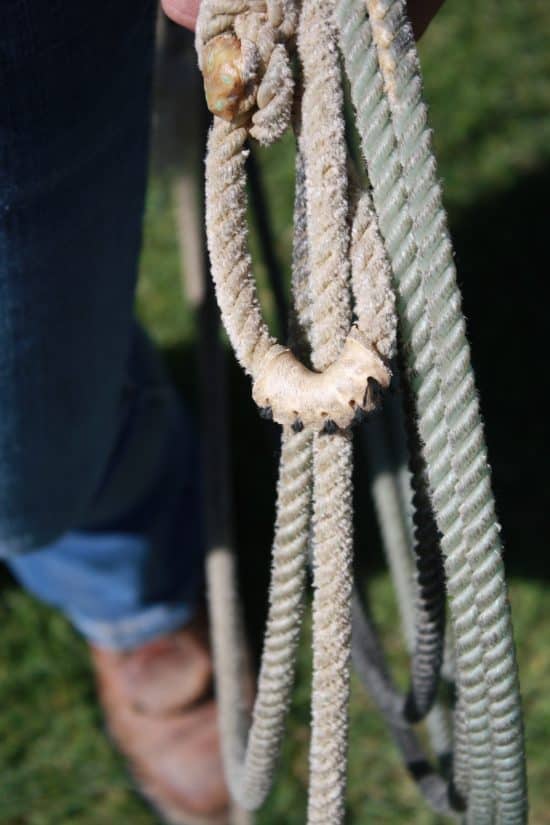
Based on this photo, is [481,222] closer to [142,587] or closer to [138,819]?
[142,587]

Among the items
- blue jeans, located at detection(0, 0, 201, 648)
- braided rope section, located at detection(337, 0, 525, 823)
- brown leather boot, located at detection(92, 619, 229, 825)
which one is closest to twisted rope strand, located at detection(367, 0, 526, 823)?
braided rope section, located at detection(337, 0, 525, 823)

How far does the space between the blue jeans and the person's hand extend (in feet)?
0.19

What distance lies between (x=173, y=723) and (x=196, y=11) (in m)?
0.90

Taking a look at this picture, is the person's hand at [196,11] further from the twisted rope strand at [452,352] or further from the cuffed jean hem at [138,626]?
the cuffed jean hem at [138,626]

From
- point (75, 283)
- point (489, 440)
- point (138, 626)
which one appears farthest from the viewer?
→ point (489, 440)

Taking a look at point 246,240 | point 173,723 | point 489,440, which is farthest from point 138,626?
point 246,240

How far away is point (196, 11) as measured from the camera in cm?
56

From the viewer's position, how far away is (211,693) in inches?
49.9

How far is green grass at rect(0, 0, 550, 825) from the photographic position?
1.26 m

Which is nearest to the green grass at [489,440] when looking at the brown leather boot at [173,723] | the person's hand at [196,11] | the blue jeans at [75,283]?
the brown leather boot at [173,723]

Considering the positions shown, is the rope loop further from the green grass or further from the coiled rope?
the green grass

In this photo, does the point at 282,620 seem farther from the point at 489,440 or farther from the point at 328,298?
the point at 489,440

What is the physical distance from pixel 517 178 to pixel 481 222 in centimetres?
12

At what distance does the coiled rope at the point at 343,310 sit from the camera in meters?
0.53
